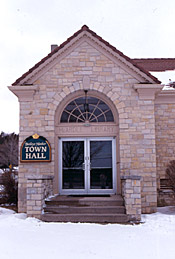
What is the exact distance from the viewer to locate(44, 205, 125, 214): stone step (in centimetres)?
886

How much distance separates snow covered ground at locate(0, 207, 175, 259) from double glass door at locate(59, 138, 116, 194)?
103 inches

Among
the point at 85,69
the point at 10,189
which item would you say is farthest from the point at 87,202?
the point at 85,69

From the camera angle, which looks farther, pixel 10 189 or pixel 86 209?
pixel 10 189

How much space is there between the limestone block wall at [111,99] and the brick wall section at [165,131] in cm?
190

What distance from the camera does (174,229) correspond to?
296 inches

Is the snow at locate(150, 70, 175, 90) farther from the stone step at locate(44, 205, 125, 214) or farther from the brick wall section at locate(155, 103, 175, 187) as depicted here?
the stone step at locate(44, 205, 125, 214)

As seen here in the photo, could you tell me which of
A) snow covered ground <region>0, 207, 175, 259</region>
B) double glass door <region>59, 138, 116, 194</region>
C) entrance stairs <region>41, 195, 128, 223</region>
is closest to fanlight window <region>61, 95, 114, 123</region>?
double glass door <region>59, 138, 116, 194</region>

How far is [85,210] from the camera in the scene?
892cm

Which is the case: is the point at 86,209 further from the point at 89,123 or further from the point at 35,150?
the point at 89,123

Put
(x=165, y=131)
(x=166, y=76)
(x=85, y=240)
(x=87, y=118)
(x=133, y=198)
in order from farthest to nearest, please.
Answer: (x=166, y=76) < (x=165, y=131) < (x=87, y=118) < (x=133, y=198) < (x=85, y=240)

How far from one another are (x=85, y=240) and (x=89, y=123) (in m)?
5.22

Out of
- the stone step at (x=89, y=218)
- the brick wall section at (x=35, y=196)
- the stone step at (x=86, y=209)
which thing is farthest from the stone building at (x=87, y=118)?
the stone step at (x=89, y=218)

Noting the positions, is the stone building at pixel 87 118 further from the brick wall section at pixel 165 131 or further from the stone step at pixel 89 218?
the stone step at pixel 89 218

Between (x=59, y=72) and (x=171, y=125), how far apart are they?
5083 mm
